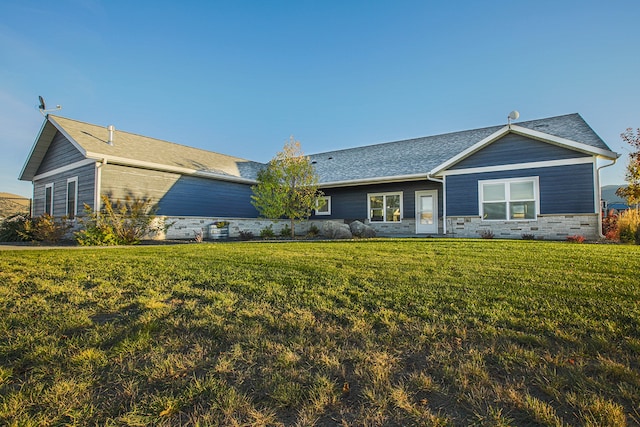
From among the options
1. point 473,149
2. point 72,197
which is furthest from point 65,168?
point 473,149

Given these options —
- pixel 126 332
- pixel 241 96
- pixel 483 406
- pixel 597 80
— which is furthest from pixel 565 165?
pixel 241 96

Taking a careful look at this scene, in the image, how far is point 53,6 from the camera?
32.9ft

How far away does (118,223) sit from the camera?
11.4 meters

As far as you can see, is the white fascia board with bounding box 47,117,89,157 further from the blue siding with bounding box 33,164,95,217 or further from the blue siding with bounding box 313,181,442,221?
the blue siding with bounding box 313,181,442,221

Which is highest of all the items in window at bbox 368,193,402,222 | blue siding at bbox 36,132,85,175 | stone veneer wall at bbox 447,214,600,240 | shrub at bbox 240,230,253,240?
blue siding at bbox 36,132,85,175

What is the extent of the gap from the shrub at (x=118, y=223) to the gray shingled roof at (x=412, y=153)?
850 centimetres

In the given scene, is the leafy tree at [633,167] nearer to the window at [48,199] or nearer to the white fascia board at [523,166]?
the white fascia board at [523,166]

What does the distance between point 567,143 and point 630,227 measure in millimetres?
3134

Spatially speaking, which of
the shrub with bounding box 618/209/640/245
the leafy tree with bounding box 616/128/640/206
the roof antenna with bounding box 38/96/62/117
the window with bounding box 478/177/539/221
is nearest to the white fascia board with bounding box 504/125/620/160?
the leafy tree with bounding box 616/128/640/206

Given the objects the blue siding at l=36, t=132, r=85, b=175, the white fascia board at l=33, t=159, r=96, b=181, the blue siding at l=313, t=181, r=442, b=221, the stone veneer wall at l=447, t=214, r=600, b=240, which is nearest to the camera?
the stone veneer wall at l=447, t=214, r=600, b=240

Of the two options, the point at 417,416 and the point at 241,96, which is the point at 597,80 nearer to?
the point at 417,416

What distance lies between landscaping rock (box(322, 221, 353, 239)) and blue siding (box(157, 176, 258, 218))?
18.2ft

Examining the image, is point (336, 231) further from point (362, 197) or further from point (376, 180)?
point (362, 197)

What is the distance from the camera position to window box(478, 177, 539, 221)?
36.8 ft
